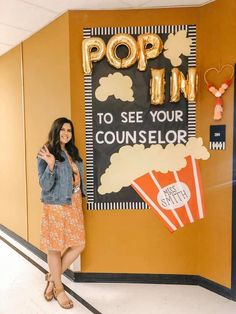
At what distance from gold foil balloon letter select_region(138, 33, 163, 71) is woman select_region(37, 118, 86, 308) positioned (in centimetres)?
89

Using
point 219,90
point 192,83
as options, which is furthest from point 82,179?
point 219,90

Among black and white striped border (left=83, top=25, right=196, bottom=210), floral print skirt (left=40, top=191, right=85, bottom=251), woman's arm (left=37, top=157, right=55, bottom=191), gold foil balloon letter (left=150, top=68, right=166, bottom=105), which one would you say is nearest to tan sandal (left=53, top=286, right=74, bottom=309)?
floral print skirt (left=40, top=191, right=85, bottom=251)

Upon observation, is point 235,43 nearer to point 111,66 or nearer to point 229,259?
point 111,66

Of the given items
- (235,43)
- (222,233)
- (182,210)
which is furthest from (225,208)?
(235,43)

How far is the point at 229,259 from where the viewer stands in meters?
2.44

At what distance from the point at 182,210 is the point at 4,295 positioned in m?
1.79

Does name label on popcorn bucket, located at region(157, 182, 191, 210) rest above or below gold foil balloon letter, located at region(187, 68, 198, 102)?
below

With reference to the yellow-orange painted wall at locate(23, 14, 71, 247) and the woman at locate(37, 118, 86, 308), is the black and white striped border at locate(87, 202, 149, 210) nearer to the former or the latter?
the woman at locate(37, 118, 86, 308)

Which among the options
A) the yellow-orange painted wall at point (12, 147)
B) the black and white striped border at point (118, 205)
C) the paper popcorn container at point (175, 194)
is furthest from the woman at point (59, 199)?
the yellow-orange painted wall at point (12, 147)

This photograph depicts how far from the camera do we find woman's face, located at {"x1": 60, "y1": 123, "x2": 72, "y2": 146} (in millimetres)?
2324

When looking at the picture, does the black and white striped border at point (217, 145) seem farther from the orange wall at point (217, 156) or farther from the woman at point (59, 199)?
the woman at point (59, 199)

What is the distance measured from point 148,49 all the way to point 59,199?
5.07ft

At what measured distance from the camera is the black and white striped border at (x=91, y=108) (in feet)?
8.31

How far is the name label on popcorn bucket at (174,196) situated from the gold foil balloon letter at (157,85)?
804 millimetres
